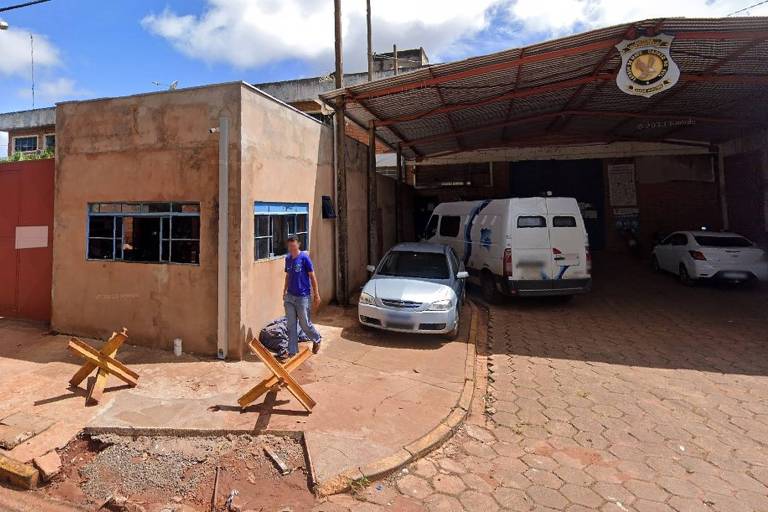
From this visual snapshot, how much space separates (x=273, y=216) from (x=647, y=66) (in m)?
7.49

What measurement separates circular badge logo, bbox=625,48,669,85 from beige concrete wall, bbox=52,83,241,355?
7.21m

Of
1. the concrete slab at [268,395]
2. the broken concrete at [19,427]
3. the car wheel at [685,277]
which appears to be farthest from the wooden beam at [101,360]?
the car wheel at [685,277]

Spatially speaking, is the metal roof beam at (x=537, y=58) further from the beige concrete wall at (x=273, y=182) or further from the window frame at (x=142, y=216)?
the window frame at (x=142, y=216)

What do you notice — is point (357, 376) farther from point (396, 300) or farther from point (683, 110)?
point (683, 110)

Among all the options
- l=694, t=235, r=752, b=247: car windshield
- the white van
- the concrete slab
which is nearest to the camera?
the concrete slab

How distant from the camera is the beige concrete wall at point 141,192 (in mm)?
5895

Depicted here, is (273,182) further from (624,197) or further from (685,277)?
(624,197)

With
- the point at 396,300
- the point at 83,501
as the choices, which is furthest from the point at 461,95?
the point at 83,501

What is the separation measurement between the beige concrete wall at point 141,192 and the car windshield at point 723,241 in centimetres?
1199

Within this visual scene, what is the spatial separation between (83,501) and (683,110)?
49.3ft

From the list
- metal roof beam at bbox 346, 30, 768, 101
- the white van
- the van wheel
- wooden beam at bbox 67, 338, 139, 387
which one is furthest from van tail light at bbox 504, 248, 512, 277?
wooden beam at bbox 67, 338, 139, 387

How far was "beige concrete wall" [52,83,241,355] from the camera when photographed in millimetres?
5895

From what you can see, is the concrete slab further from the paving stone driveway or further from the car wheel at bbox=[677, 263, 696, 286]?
the car wheel at bbox=[677, 263, 696, 286]

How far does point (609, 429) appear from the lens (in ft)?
13.5
